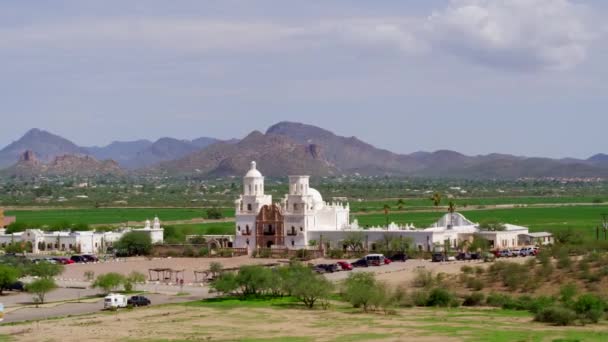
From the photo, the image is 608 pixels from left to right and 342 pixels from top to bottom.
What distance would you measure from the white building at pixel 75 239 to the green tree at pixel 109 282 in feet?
111

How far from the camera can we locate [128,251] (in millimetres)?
106938

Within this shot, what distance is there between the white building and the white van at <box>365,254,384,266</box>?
25423mm

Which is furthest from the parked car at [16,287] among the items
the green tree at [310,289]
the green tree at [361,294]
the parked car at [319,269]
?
the green tree at [361,294]

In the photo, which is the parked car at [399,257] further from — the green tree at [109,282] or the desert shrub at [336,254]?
the green tree at [109,282]

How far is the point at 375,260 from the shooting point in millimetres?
91562

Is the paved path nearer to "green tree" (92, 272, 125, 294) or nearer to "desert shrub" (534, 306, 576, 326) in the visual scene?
"green tree" (92, 272, 125, 294)

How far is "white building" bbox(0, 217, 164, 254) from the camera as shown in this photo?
11156 cm

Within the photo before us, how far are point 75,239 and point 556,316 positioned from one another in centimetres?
6191

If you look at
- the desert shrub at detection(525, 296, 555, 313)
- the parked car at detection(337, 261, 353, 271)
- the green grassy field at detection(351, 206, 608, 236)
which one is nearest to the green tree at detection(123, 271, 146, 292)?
the parked car at detection(337, 261, 353, 271)

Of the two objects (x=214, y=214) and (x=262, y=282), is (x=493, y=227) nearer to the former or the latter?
(x=262, y=282)

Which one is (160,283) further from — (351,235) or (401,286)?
(351,235)

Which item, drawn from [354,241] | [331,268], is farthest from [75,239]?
[331,268]

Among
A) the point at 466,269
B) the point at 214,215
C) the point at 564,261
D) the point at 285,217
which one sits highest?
the point at 214,215

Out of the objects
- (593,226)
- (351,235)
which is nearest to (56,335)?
(351,235)
